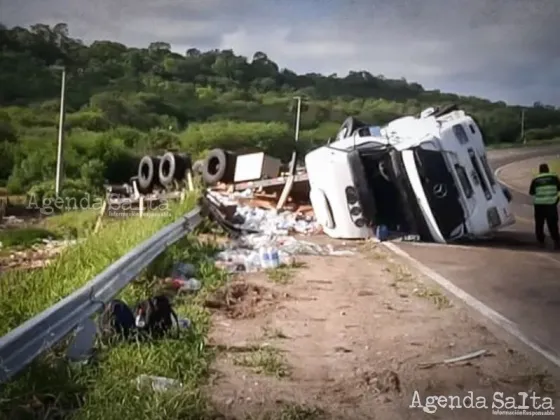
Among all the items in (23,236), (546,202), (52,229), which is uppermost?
(546,202)

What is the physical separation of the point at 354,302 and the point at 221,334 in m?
1.09

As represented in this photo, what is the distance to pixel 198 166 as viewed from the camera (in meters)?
Answer: 10.2

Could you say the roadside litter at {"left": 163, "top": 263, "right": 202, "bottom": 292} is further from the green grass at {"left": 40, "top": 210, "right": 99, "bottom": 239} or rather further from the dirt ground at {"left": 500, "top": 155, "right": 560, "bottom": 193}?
the dirt ground at {"left": 500, "top": 155, "right": 560, "bottom": 193}

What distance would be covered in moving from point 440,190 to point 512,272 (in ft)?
6.38

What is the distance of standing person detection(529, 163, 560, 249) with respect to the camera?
8121mm

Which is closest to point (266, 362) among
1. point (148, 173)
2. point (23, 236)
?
point (148, 173)

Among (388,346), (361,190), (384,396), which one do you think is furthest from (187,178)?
(384,396)

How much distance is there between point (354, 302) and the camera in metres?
4.96

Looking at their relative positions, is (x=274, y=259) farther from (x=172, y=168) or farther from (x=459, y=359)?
(x=172, y=168)

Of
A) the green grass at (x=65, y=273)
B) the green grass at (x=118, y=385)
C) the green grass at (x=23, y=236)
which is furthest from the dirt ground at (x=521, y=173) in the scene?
the green grass at (x=23, y=236)

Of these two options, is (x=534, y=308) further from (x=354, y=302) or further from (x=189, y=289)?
(x=189, y=289)

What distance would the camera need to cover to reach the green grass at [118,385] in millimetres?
2723

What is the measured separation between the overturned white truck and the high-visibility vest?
13.7 inches

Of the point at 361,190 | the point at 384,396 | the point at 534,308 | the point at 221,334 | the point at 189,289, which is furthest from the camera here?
the point at 361,190
